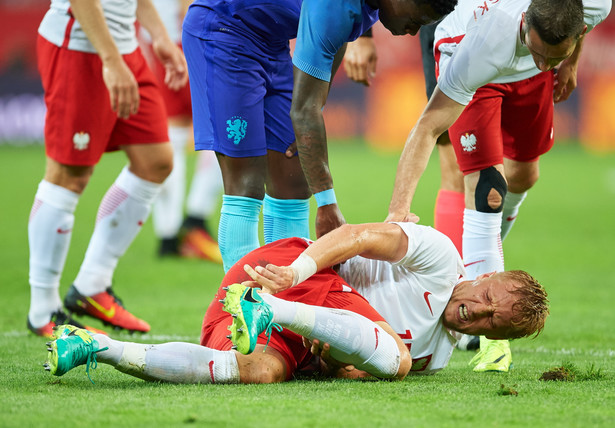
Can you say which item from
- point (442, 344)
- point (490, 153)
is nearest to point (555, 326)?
point (490, 153)

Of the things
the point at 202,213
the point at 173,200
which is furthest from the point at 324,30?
the point at 173,200

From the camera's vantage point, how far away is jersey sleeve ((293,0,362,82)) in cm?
329

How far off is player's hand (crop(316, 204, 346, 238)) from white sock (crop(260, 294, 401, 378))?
423 mm

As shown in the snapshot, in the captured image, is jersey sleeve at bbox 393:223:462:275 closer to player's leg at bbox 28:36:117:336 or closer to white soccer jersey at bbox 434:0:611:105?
white soccer jersey at bbox 434:0:611:105

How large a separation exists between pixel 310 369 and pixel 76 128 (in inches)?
73.6

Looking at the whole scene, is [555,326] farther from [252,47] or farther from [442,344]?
[252,47]

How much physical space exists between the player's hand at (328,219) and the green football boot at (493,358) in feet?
2.84

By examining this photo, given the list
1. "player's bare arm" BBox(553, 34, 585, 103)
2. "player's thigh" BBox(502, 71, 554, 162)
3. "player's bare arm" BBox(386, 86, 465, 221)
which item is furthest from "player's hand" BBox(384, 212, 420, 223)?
"player's bare arm" BBox(553, 34, 585, 103)

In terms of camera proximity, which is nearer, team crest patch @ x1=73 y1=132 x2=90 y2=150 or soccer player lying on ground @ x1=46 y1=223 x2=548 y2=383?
soccer player lying on ground @ x1=46 y1=223 x2=548 y2=383

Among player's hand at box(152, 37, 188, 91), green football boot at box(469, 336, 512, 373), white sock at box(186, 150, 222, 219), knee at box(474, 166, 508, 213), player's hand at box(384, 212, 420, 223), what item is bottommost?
white sock at box(186, 150, 222, 219)

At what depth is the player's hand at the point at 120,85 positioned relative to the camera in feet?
14.0

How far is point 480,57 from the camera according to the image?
357cm

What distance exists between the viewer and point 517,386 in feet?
10.2

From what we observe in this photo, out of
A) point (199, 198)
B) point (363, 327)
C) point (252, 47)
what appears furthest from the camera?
point (199, 198)
